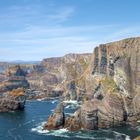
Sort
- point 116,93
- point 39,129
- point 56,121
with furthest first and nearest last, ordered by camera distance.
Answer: point 116,93
point 39,129
point 56,121

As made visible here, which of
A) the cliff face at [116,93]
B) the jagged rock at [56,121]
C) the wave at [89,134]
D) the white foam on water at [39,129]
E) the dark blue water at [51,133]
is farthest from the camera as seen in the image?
the cliff face at [116,93]

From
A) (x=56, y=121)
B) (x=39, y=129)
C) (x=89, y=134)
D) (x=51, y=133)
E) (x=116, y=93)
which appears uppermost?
(x=116, y=93)

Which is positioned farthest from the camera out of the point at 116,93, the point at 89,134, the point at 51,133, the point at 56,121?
the point at 116,93

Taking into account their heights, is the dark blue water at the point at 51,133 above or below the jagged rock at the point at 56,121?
below

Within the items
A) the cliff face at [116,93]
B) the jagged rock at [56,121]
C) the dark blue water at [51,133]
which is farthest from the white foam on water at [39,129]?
the cliff face at [116,93]

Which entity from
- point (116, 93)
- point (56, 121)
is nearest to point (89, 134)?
point (56, 121)

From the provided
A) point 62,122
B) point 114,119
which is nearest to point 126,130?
point 114,119

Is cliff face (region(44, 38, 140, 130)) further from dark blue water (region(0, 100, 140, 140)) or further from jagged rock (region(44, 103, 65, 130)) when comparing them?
dark blue water (region(0, 100, 140, 140))

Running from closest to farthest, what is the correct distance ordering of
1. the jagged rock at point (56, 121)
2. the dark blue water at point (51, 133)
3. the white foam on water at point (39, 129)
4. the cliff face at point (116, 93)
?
the dark blue water at point (51, 133) < the white foam on water at point (39, 129) < the jagged rock at point (56, 121) < the cliff face at point (116, 93)

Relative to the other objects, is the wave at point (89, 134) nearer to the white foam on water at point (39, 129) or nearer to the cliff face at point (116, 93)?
the white foam on water at point (39, 129)

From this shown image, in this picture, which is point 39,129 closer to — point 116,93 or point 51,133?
point 51,133
